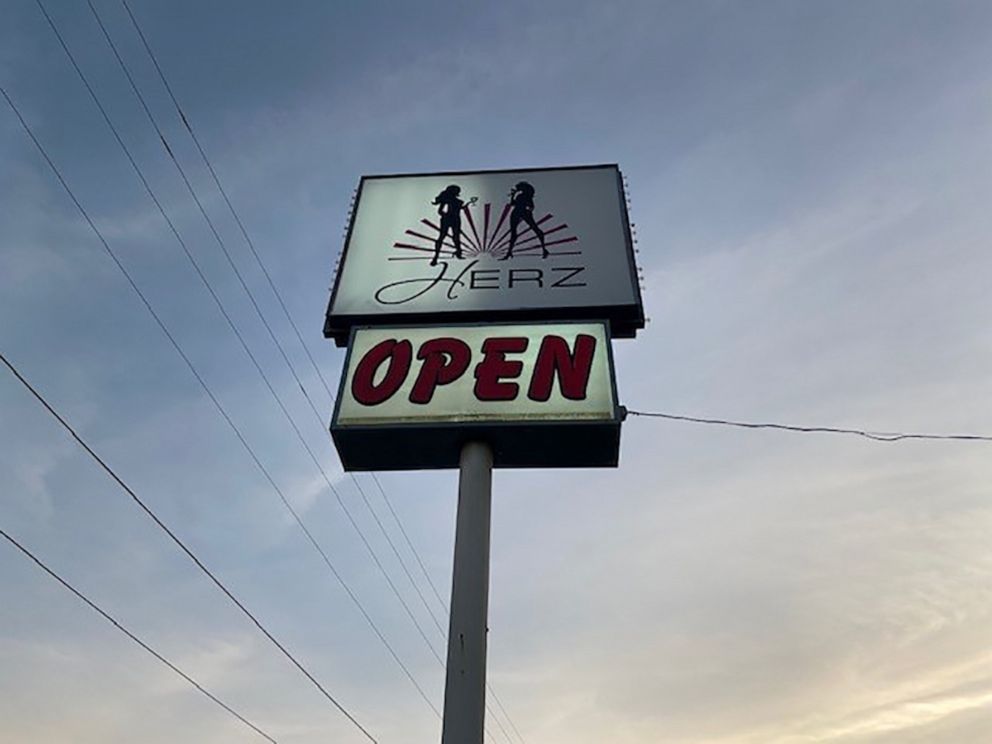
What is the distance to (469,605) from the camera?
9.73m

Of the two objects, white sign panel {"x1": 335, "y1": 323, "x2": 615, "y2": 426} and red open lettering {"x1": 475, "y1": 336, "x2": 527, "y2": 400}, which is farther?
red open lettering {"x1": 475, "y1": 336, "x2": 527, "y2": 400}

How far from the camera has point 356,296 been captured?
1242cm

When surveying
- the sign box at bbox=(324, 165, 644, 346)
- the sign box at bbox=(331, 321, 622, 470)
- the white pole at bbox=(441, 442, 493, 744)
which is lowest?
the white pole at bbox=(441, 442, 493, 744)

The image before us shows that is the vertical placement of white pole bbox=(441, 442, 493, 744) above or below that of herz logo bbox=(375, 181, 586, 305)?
below

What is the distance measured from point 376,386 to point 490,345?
157 centimetres

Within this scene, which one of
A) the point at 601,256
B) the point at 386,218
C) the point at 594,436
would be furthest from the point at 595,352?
the point at 386,218

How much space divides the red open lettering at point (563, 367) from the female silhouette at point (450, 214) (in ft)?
8.27

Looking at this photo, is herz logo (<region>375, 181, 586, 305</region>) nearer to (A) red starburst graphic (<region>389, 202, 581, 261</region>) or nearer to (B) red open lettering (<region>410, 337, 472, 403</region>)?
(A) red starburst graphic (<region>389, 202, 581, 261</region>)

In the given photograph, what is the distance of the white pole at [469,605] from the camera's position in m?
9.06

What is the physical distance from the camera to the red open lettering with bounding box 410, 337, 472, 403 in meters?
10.9

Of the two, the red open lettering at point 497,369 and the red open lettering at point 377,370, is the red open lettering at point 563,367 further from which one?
the red open lettering at point 377,370

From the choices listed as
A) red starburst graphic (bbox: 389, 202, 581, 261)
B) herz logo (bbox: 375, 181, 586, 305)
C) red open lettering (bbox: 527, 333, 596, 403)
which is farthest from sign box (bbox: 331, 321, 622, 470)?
red starburst graphic (bbox: 389, 202, 581, 261)

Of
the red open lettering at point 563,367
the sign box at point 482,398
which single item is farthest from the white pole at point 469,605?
the red open lettering at point 563,367

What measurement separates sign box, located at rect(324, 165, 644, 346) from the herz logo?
0.05 feet
